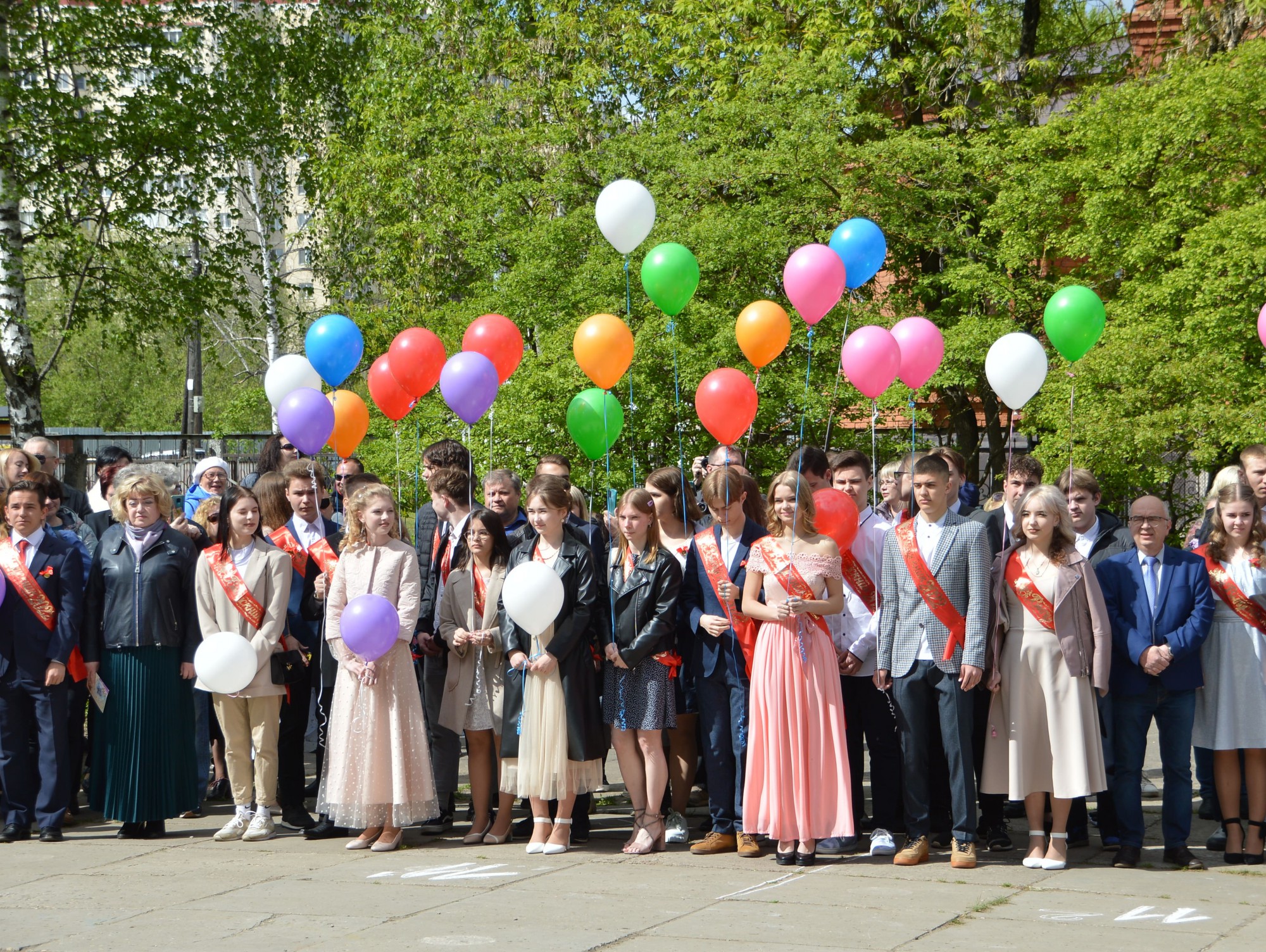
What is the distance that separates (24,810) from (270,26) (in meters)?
18.6

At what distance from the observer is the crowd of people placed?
663cm

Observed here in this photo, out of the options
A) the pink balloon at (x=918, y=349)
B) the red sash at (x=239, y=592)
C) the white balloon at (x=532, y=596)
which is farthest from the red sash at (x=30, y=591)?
the pink balloon at (x=918, y=349)

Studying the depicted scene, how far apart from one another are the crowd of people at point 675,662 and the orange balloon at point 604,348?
2.13 ft

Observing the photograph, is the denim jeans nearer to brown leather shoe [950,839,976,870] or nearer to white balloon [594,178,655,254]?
brown leather shoe [950,839,976,870]

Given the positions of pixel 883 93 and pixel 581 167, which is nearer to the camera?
pixel 581 167

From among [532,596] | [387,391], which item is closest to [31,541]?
[387,391]

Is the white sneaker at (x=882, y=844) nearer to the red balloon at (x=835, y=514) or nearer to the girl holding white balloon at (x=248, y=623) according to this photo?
the red balloon at (x=835, y=514)

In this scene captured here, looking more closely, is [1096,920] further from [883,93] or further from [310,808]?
[883,93]

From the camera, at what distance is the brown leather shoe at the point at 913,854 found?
6633 mm

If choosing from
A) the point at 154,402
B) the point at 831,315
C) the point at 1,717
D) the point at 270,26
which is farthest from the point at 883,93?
the point at 154,402

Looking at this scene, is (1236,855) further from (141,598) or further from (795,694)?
(141,598)

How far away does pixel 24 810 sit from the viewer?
7625 millimetres

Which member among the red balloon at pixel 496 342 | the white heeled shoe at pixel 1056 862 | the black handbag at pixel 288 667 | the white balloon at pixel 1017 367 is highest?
the red balloon at pixel 496 342

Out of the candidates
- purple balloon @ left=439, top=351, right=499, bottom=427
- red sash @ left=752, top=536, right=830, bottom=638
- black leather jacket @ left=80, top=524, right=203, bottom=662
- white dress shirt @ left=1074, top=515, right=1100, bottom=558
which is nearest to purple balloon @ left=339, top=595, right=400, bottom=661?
black leather jacket @ left=80, top=524, right=203, bottom=662
